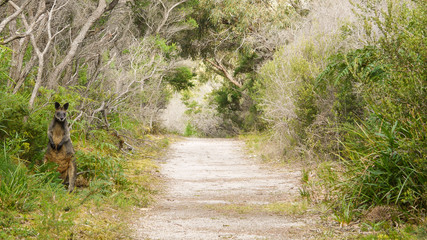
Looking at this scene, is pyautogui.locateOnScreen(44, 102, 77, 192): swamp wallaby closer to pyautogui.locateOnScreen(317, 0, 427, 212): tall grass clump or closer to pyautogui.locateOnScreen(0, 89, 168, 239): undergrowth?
pyautogui.locateOnScreen(0, 89, 168, 239): undergrowth

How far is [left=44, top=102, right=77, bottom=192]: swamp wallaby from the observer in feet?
23.1

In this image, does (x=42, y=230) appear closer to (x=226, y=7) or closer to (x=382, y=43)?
(x=382, y=43)

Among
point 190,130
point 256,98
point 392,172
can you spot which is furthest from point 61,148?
point 190,130

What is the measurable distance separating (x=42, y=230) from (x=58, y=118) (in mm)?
2475

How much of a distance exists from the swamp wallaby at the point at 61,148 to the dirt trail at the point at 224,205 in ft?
4.59

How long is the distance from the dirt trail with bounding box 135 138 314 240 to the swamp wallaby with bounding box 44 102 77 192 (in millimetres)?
1398

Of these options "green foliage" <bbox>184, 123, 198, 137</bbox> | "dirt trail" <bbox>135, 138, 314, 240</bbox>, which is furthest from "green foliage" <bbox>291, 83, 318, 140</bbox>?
"green foliage" <bbox>184, 123, 198, 137</bbox>

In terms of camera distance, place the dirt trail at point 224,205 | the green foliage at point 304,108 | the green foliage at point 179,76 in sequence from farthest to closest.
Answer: the green foliage at point 179,76 → the green foliage at point 304,108 → the dirt trail at point 224,205

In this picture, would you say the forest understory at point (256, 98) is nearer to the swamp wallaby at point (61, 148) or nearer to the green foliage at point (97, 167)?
the green foliage at point (97, 167)

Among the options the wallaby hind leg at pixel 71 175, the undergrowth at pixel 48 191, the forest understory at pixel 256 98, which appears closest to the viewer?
the undergrowth at pixel 48 191

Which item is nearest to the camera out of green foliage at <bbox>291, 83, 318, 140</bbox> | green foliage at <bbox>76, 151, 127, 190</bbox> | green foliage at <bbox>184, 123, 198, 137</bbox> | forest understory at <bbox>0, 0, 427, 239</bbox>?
forest understory at <bbox>0, 0, 427, 239</bbox>

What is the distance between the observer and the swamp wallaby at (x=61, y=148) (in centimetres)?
703

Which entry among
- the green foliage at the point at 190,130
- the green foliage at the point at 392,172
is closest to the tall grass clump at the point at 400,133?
the green foliage at the point at 392,172

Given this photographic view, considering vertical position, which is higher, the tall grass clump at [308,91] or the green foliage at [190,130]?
the tall grass clump at [308,91]
